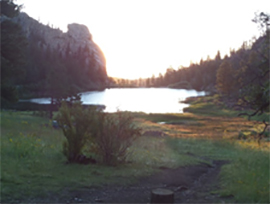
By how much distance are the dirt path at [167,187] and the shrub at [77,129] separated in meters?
2.52

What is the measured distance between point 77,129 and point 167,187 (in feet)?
11.8

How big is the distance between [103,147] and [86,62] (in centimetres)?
17069

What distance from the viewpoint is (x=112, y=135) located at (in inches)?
410

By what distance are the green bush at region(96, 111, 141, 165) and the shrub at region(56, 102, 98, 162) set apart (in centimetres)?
31

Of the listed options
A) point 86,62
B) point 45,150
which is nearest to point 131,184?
point 45,150

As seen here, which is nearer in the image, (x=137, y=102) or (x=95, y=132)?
(x=95, y=132)

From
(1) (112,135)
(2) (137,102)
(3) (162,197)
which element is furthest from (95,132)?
(2) (137,102)

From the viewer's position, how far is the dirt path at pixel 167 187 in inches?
294

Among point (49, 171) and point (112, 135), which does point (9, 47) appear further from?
point (49, 171)

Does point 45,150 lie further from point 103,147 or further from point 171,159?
point 171,159

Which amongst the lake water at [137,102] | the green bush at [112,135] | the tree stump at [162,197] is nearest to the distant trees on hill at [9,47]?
the lake water at [137,102]

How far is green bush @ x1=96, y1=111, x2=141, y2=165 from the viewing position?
10352mm

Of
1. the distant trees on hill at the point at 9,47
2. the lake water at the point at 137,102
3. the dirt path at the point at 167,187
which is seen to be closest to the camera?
the dirt path at the point at 167,187

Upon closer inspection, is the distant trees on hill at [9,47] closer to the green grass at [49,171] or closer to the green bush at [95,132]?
the green grass at [49,171]
